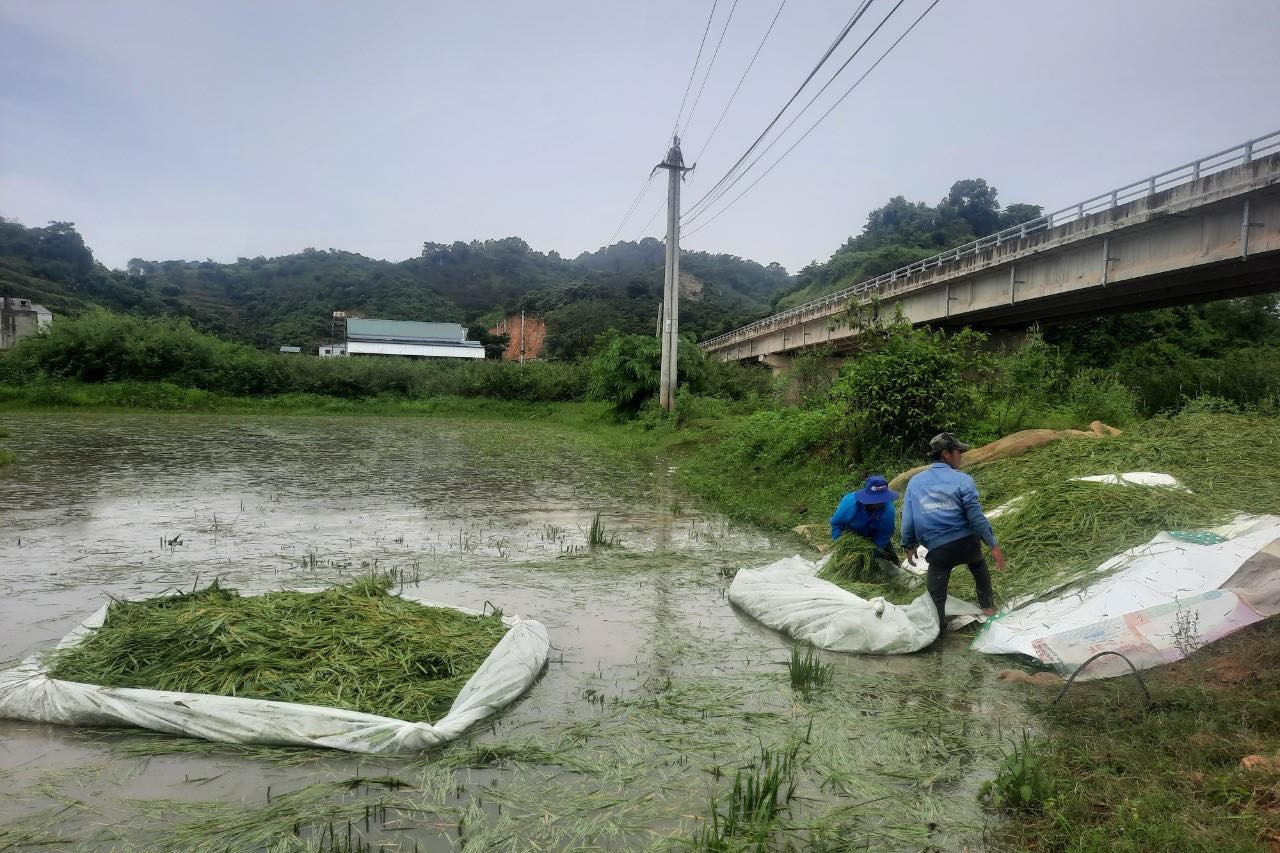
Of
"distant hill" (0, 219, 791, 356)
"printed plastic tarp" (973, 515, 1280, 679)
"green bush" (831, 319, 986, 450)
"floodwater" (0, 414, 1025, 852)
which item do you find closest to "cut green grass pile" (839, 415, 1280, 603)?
"printed plastic tarp" (973, 515, 1280, 679)

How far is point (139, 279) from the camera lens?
211ft

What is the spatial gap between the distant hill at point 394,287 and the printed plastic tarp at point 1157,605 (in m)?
47.3

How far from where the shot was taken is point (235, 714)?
3857 millimetres

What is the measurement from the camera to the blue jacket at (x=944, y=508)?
5312 mm

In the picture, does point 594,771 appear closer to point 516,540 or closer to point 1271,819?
point 1271,819

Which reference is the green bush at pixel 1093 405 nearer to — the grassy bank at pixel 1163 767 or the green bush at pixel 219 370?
the grassy bank at pixel 1163 767

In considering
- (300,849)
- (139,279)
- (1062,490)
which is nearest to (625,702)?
(300,849)

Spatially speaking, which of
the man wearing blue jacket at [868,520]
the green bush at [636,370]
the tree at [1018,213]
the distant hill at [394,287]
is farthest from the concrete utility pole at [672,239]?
the tree at [1018,213]

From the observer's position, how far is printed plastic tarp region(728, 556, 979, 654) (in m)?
5.39

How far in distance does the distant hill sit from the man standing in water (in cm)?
4704

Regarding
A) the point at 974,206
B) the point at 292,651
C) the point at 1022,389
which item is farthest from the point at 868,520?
the point at 974,206

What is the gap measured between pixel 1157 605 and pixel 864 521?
229 cm

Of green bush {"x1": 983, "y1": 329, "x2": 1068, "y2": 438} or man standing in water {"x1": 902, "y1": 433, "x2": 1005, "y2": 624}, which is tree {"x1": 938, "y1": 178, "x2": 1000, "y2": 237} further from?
man standing in water {"x1": 902, "y1": 433, "x2": 1005, "y2": 624}

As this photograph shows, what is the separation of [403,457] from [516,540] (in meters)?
10.1
